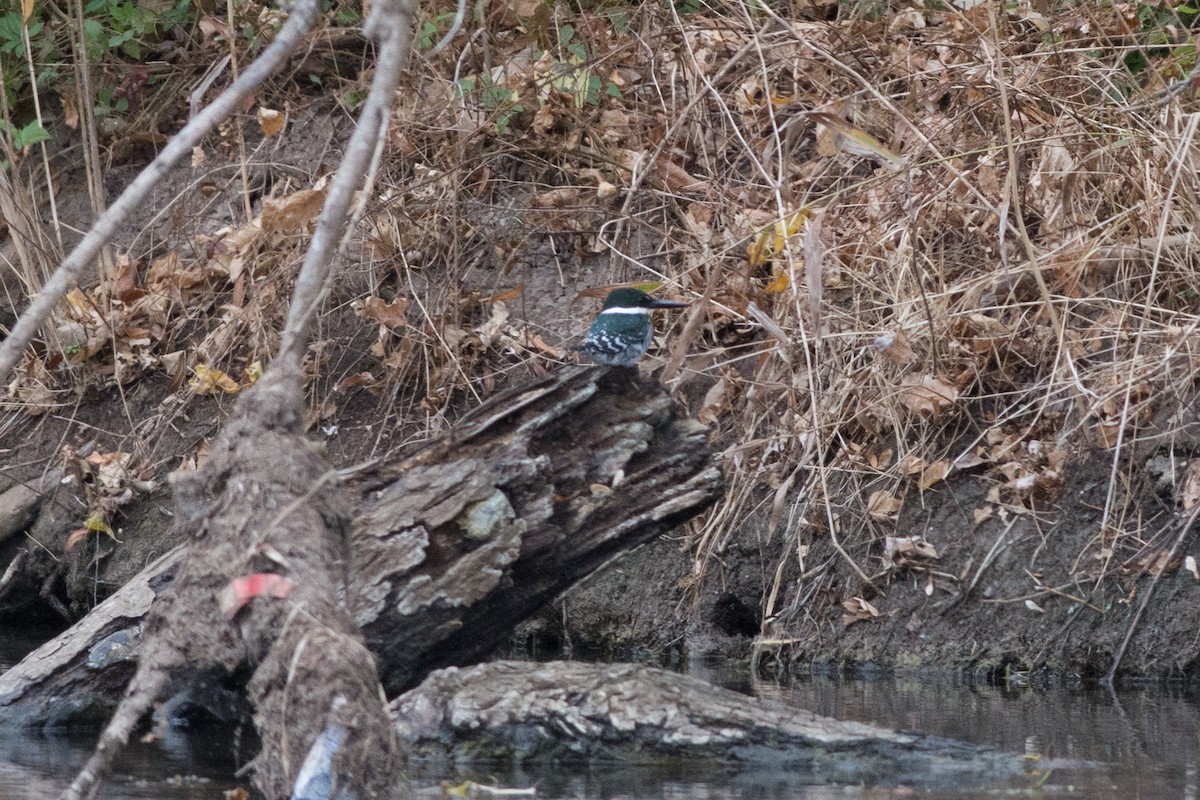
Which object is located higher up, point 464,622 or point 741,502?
point 464,622

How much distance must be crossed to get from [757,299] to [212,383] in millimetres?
2413

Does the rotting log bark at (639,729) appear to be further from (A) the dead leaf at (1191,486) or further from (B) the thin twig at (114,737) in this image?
(A) the dead leaf at (1191,486)

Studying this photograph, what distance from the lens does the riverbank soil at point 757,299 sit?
4602 millimetres

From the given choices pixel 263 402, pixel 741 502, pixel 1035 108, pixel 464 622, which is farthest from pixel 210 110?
pixel 1035 108

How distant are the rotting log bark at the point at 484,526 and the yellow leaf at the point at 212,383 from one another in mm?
2129

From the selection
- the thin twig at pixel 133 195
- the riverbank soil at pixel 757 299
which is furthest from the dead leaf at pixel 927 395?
the thin twig at pixel 133 195

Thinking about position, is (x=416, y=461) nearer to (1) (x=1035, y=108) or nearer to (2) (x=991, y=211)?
(2) (x=991, y=211)

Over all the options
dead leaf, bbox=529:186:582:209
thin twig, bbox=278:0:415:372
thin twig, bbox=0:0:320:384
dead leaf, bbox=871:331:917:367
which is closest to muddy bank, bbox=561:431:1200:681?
dead leaf, bbox=871:331:917:367

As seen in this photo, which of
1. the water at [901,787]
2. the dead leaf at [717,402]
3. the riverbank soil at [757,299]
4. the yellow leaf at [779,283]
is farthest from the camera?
the dead leaf at [717,402]

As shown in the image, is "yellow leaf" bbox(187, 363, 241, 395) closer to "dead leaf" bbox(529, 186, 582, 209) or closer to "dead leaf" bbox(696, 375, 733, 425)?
"dead leaf" bbox(529, 186, 582, 209)

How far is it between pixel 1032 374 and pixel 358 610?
283 centimetres

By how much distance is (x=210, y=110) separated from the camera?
2.30m

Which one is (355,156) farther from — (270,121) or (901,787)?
(270,121)

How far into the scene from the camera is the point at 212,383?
19.2ft
